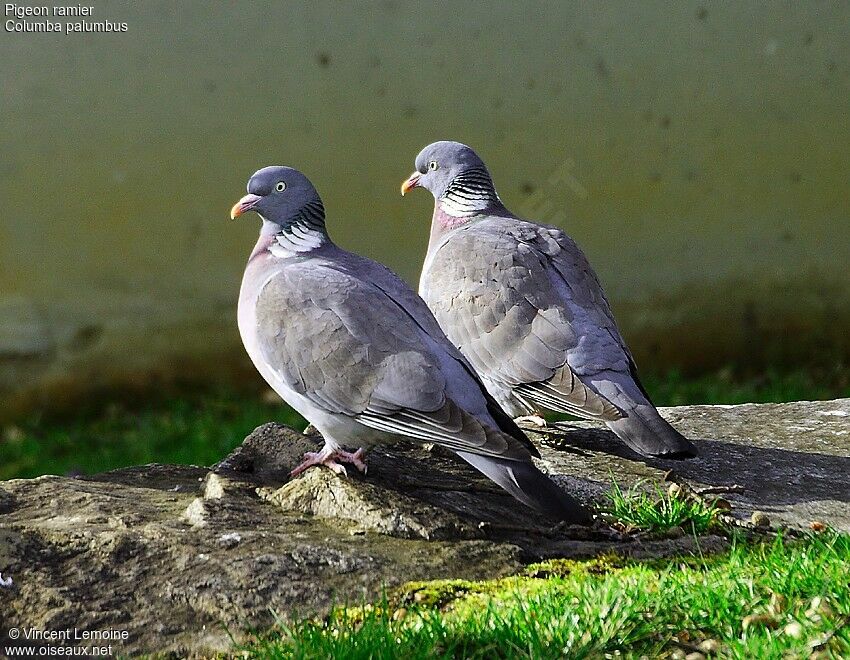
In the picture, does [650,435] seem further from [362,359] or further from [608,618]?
[608,618]

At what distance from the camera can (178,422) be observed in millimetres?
6945

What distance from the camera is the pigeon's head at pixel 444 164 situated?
17.0 feet

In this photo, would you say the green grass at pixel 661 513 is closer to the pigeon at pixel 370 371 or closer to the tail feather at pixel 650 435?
the tail feather at pixel 650 435

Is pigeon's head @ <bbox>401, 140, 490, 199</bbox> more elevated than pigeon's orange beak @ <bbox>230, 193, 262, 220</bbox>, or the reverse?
pigeon's head @ <bbox>401, 140, 490, 199</bbox>

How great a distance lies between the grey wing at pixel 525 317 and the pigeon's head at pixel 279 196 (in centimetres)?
72

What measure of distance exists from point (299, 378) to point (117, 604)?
0.96 metres

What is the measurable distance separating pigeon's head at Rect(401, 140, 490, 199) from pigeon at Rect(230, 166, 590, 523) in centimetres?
129

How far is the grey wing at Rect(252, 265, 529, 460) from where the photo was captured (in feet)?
11.3

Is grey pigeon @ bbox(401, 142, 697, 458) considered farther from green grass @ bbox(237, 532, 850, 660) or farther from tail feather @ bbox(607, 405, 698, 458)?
green grass @ bbox(237, 532, 850, 660)

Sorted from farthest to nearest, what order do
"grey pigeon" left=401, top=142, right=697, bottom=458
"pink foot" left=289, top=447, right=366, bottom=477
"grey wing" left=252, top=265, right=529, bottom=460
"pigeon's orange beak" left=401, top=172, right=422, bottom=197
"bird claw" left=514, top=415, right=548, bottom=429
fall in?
"pigeon's orange beak" left=401, top=172, right=422, bottom=197 < "bird claw" left=514, top=415, right=548, bottom=429 < "grey pigeon" left=401, top=142, right=697, bottom=458 < "pink foot" left=289, top=447, right=366, bottom=477 < "grey wing" left=252, top=265, right=529, bottom=460

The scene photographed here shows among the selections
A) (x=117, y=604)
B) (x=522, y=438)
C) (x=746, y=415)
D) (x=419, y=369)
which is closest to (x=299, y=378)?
(x=419, y=369)

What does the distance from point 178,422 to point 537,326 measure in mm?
3275

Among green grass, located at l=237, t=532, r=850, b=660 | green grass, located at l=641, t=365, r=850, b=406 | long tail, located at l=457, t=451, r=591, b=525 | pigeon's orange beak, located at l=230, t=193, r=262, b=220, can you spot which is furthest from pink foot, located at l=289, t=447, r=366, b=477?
green grass, located at l=641, t=365, r=850, b=406

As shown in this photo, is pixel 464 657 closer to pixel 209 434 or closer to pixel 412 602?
pixel 412 602
